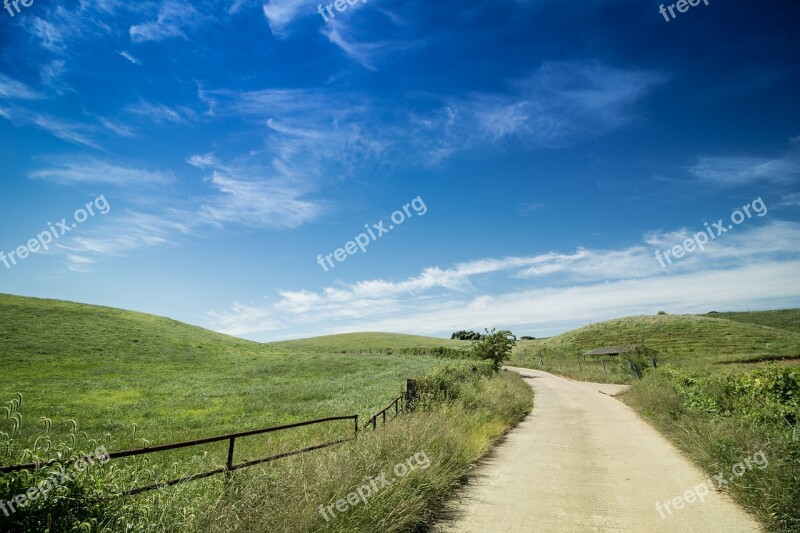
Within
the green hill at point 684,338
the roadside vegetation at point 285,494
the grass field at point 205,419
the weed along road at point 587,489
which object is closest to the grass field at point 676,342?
the green hill at point 684,338

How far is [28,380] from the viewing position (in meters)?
30.1

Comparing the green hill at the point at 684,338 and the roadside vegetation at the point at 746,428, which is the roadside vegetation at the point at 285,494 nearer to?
the roadside vegetation at the point at 746,428

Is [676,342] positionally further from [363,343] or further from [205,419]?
[205,419]

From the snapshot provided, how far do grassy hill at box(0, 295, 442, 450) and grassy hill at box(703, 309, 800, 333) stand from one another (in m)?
110

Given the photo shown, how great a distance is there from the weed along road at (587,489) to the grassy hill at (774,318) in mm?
118289

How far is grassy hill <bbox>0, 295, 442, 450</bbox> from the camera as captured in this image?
19.6 meters

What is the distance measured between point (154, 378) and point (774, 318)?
486ft

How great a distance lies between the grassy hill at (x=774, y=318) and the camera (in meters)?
101

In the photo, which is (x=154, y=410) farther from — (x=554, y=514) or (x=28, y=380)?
(x=554, y=514)

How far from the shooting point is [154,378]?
117 feet

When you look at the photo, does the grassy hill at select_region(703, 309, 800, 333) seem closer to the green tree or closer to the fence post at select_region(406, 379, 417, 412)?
the green tree

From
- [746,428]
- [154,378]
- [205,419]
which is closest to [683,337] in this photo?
[746,428]

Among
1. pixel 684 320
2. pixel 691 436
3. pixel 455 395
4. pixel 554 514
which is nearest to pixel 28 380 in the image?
pixel 455 395

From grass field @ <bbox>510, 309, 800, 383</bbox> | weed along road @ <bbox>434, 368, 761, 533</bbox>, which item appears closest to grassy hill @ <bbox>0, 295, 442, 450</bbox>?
weed along road @ <bbox>434, 368, 761, 533</bbox>
